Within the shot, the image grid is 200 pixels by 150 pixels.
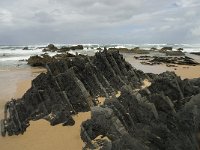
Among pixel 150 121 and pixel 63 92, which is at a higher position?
pixel 150 121

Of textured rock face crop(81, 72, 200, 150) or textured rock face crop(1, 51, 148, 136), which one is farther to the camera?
textured rock face crop(1, 51, 148, 136)

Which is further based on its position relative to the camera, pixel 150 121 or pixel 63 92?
pixel 63 92

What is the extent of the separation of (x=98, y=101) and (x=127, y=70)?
4233 mm

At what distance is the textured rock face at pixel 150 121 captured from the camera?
6680 millimetres

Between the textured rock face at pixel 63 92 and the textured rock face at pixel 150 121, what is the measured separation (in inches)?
110

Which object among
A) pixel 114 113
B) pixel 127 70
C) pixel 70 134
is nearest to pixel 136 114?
pixel 114 113

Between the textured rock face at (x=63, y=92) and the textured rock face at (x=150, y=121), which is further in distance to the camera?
the textured rock face at (x=63, y=92)

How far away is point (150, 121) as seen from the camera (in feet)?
25.1

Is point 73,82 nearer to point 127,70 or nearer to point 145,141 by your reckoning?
point 127,70

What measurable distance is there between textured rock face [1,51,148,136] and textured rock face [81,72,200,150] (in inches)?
110

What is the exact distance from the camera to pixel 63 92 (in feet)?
41.2

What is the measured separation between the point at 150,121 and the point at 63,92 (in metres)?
5.53

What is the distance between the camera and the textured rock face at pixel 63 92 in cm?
1210

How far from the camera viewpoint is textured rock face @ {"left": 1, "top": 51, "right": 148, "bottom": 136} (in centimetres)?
1210
